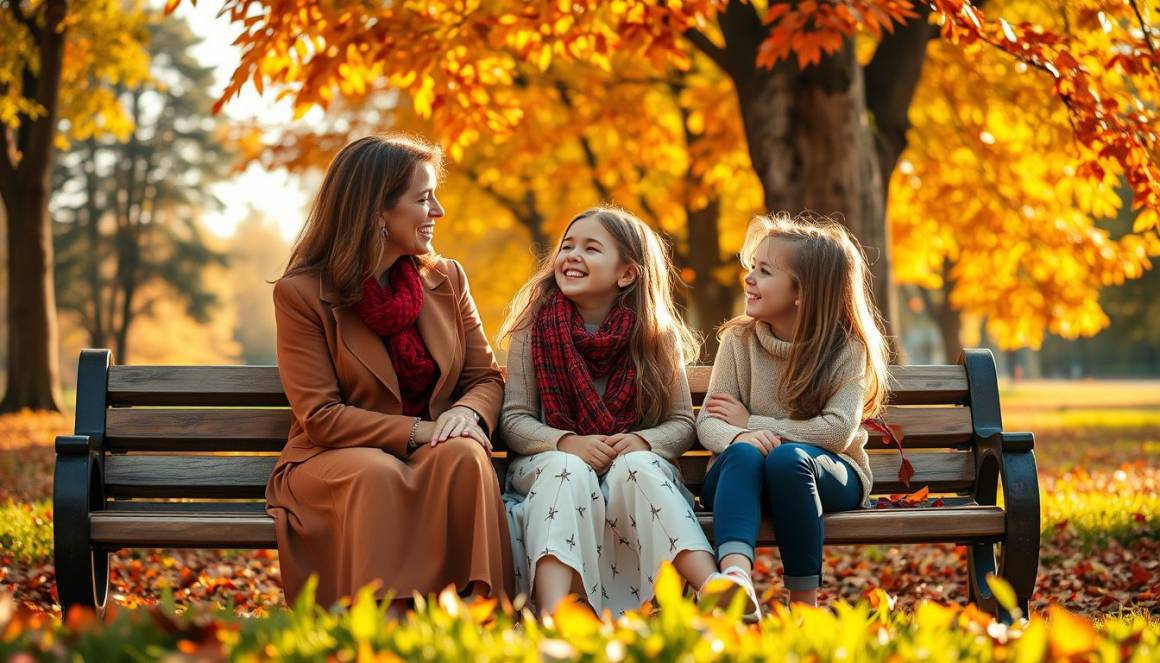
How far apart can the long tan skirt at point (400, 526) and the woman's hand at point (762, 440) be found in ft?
2.75

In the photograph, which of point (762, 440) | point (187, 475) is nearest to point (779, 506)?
point (762, 440)

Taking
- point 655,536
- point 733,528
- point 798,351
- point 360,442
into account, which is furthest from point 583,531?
point 798,351

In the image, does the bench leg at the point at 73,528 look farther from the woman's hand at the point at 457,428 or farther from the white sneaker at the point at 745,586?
the white sneaker at the point at 745,586

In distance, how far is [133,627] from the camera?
240cm

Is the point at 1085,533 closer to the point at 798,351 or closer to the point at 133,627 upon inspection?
the point at 798,351

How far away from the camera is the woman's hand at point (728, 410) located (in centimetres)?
418

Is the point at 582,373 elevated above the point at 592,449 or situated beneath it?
elevated above

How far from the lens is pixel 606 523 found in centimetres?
385

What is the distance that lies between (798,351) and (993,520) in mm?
837

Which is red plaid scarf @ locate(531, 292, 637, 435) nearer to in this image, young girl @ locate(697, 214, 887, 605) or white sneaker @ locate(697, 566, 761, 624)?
young girl @ locate(697, 214, 887, 605)

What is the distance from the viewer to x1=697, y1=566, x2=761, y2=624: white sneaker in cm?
319

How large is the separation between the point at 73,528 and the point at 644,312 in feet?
6.45

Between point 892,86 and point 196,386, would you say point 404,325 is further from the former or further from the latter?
point 892,86

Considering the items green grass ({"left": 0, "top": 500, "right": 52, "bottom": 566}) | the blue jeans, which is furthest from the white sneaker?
green grass ({"left": 0, "top": 500, "right": 52, "bottom": 566})
